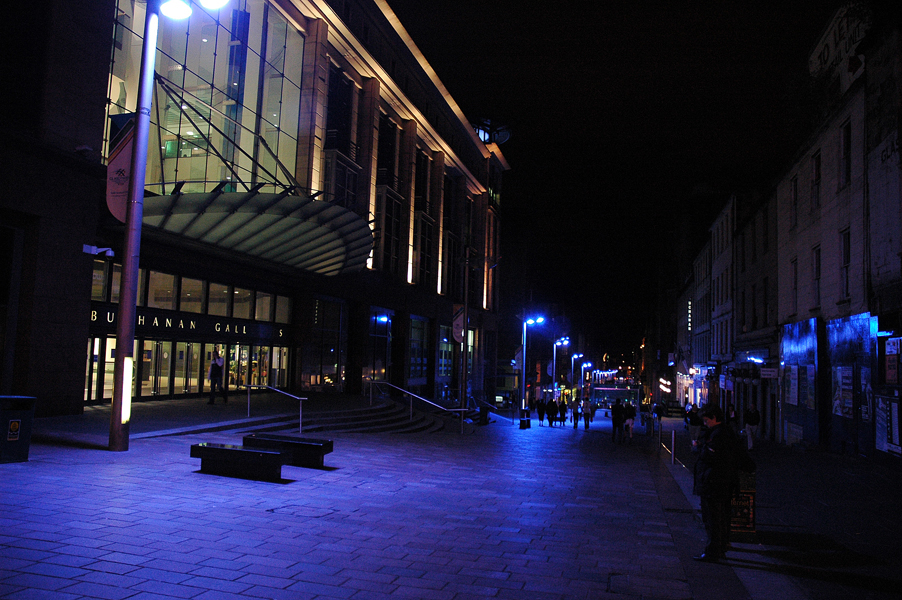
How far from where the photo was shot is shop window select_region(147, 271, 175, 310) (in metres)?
22.4

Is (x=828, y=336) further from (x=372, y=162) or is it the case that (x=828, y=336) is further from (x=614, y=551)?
(x=372, y=162)

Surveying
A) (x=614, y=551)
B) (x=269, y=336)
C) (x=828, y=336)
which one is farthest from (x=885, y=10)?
(x=269, y=336)

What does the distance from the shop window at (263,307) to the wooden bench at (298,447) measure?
17821 mm

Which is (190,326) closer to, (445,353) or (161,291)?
(161,291)

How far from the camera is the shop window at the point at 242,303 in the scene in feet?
88.3

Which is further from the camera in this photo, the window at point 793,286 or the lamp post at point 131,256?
the window at point 793,286

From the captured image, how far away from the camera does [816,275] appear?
2203cm

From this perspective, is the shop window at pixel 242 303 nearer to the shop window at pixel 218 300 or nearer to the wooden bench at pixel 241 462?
the shop window at pixel 218 300

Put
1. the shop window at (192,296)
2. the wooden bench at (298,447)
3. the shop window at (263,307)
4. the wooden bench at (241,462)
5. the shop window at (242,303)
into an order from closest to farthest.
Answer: the wooden bench at (241,462) → the wooden bench at (298,447) → the shop window at (192,296) → the shop window at (242,303) → the shop window at (263,307)

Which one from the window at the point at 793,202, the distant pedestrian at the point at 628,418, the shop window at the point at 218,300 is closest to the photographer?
the distant pedestrian at the point at 628,418

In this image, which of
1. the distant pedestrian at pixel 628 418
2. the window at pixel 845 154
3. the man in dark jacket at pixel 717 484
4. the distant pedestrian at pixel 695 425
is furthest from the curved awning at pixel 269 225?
the window at pixel 845 154

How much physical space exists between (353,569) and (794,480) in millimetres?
11417

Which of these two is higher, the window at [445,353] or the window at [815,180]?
the window at [815,180]

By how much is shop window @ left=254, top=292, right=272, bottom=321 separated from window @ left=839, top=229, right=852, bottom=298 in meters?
22.2
